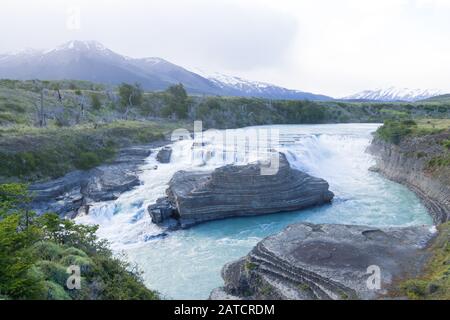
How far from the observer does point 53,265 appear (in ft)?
42.6

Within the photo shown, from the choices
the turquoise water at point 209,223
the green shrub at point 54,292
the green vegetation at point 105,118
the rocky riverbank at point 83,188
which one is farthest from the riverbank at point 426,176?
the rocky riverbank at point 83,188

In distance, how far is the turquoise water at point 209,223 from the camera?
2161 centimetres

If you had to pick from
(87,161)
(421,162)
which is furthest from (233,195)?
(421,162)

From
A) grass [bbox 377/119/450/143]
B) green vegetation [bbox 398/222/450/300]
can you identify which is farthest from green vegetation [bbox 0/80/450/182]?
green vegetation [bbox 398/222/450/300]

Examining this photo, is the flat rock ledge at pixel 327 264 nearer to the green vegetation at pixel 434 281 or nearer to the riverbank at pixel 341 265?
the riverbank at pixel 341 265

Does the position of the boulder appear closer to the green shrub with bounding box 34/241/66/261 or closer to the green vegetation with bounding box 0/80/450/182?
the green vegetation with bounding box 0/80/450/182

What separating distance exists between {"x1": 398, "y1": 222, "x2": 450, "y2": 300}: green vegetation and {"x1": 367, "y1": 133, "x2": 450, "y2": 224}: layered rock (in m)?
10.1

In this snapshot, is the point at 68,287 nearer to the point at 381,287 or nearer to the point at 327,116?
the point at 381,287

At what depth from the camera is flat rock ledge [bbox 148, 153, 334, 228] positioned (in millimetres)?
30188

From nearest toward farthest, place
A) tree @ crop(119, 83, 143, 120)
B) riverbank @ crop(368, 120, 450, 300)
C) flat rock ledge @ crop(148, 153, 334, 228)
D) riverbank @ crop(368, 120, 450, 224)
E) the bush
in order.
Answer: riverbank @ crop(368, 120, 450, 300) < flat rock ledge @ crop(148, 153, 334, 228) < riverbank @ crop(368, 120, 450, 224) < the bush < tree @ crop(119, 83, 143, 120)

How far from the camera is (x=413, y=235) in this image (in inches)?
826

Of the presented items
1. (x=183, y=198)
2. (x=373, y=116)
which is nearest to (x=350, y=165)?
(x=183, y=198)

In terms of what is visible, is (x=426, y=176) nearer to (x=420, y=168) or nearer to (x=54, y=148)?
(x=420, y=168)

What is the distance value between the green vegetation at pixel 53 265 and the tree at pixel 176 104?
5950 centimetres
